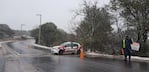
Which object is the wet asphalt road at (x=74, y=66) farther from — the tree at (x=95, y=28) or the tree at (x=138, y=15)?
the tree at (x=95, y=28)

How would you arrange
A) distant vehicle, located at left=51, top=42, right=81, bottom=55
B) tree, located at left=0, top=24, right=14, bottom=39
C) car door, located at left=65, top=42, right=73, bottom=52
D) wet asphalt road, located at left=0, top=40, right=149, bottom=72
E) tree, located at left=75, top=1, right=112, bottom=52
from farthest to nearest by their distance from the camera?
tree, located at left=0, top=24, right=14, bottom=39, car door, located at left=65, top=42, right=73, bottom=52, distant vehicle, located at left=51, top=42, right=81, bottom=55, tree, located at left=75, top=1, right=112, bottom=52, wet asphalt road, located at left=0, top=40, right=149, bottom=72

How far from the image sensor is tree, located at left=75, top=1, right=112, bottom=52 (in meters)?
31.4

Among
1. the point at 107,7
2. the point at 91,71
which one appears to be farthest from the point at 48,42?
the point at 91,71

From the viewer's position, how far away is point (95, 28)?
114ft

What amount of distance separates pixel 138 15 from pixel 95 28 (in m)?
9.29

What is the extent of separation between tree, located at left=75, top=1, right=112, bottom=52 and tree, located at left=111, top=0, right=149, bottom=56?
3.02m

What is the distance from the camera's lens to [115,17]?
29.2 m

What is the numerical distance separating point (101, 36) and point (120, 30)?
9.91 ft

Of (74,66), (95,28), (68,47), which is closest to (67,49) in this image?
Result: (68,47)

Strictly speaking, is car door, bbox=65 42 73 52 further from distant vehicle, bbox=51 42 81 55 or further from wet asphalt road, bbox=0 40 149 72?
wet asphalt road, bbox=0 40 149 72

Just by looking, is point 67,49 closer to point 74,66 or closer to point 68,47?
point 68,47

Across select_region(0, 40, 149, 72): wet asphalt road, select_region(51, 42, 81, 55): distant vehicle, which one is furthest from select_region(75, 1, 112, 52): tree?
select_region(0, 40, 149, 72): wet asphalt road

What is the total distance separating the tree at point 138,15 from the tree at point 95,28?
3017 mm

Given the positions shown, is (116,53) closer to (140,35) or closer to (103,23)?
(140,35)
